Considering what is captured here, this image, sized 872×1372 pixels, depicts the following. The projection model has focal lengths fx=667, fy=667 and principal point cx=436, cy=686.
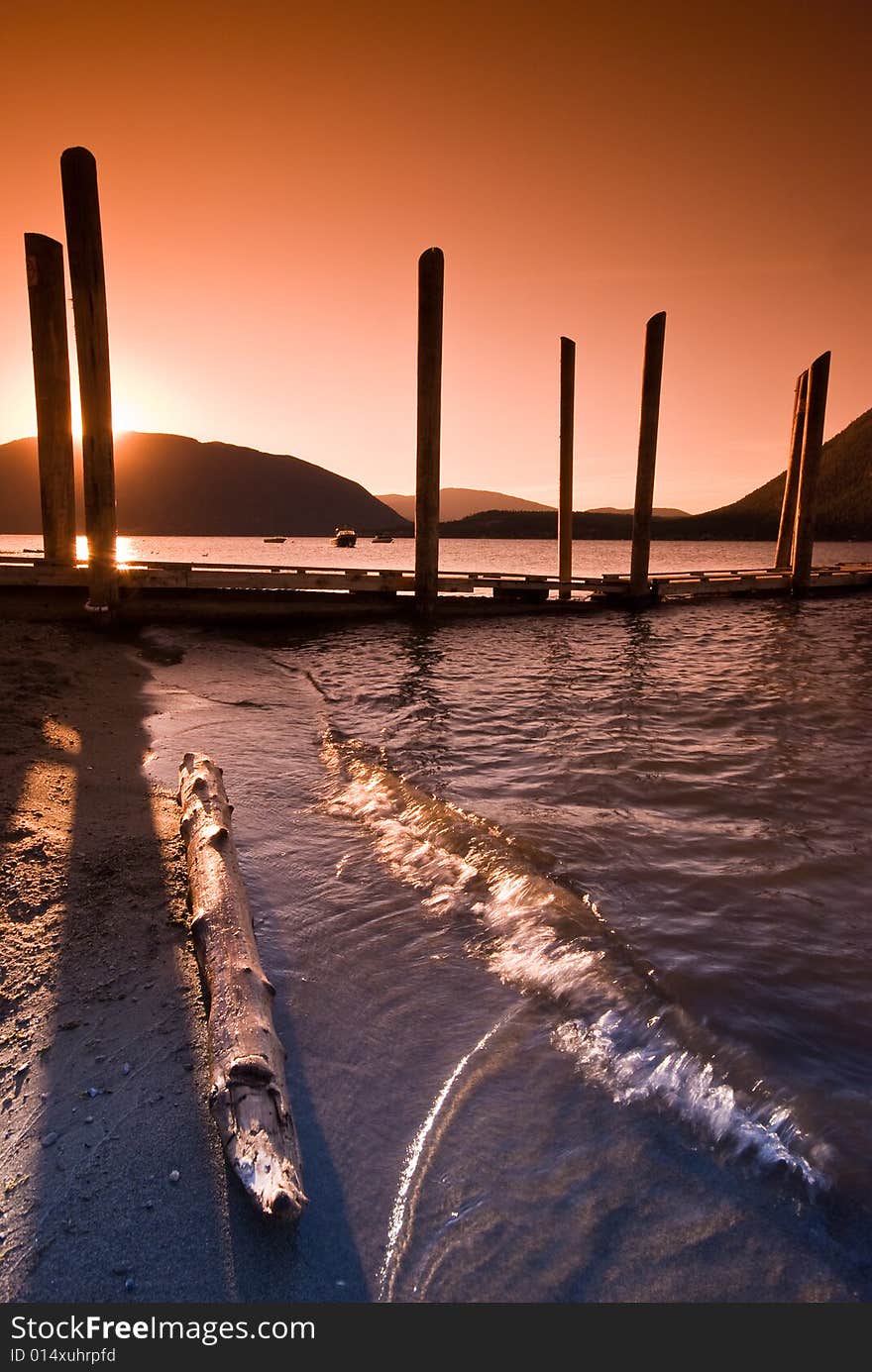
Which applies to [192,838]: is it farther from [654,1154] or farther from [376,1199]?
[654,1154]

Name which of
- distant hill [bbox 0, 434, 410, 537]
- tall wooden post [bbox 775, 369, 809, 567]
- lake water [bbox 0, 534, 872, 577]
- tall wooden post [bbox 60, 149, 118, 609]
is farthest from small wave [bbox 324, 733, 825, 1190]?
distant hill [bbox 0, 434, 410, 537]

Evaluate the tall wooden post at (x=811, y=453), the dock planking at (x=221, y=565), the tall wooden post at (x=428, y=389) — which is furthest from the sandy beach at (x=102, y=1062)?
the tall wooden post at (x=811, y=453)

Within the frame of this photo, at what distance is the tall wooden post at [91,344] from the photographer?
393 inches

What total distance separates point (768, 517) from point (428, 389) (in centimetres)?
14371

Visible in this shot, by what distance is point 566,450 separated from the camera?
1731 centimetres

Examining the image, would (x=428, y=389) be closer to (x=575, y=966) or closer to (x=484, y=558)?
(x=575, y=966)

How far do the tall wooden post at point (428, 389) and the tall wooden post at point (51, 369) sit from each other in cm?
669

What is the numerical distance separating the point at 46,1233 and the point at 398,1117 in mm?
1044

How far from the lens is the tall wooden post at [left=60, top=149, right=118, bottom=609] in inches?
393

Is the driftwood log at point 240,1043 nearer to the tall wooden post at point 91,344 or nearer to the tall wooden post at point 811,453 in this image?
the tall wooden post at point 91,344

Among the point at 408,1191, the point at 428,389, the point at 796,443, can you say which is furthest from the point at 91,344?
the point at 796,443

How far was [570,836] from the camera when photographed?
4.82 meters

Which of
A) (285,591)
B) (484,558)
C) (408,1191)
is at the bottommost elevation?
(408,1191)

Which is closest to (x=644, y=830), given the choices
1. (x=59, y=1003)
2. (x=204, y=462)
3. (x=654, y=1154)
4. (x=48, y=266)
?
(x=654, y=1154)
